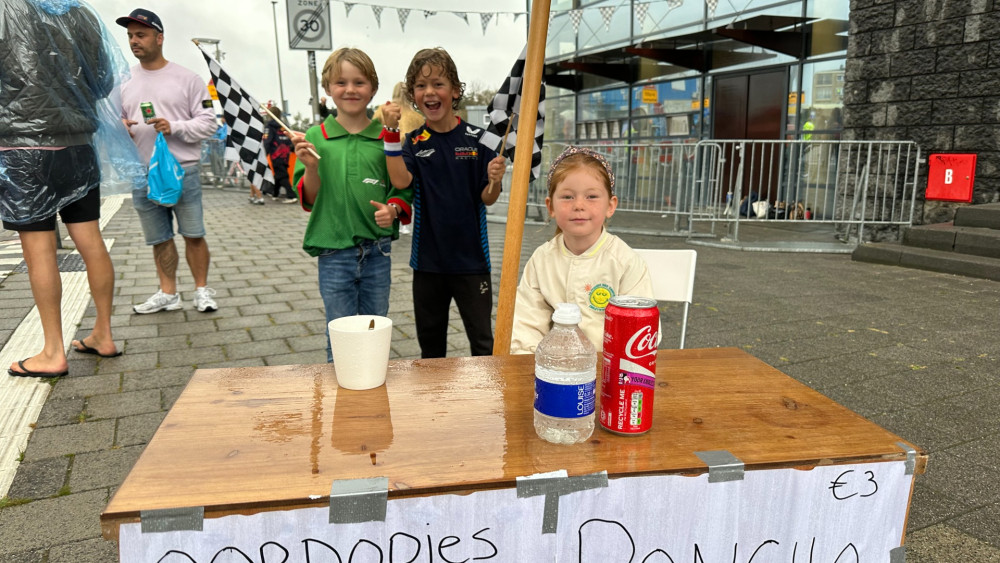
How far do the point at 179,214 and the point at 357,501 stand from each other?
13.8ft

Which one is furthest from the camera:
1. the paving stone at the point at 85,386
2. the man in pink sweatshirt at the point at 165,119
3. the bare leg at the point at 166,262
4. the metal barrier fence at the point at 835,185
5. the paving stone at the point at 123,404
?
the metal barrier fence at the point at 835,185

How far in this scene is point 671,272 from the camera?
2475 mm

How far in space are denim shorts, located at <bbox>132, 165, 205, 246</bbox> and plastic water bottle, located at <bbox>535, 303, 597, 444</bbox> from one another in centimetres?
400

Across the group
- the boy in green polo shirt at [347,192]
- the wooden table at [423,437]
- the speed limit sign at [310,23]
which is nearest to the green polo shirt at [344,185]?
the boy in green polo shirt at [347,192]

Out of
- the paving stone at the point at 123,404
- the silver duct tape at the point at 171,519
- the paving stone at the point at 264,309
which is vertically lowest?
the paving stone at the point at 123,404

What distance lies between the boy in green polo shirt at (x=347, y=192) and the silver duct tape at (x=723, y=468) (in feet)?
6.33

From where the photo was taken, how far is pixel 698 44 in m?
11.6

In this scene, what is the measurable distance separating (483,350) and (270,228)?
7.83m

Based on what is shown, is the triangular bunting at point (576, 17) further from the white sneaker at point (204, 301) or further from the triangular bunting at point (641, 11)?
the white sneaker at point (204, 301)

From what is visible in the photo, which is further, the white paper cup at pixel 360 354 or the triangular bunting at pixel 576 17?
the triangular bunting at pixel 576 17

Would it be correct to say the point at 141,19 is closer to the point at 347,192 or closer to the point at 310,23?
the point at 347,192

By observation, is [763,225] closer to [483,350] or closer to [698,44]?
[698,44]

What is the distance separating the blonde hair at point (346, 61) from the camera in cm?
270

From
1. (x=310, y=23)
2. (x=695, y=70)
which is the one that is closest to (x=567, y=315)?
(x=310, y=23)
